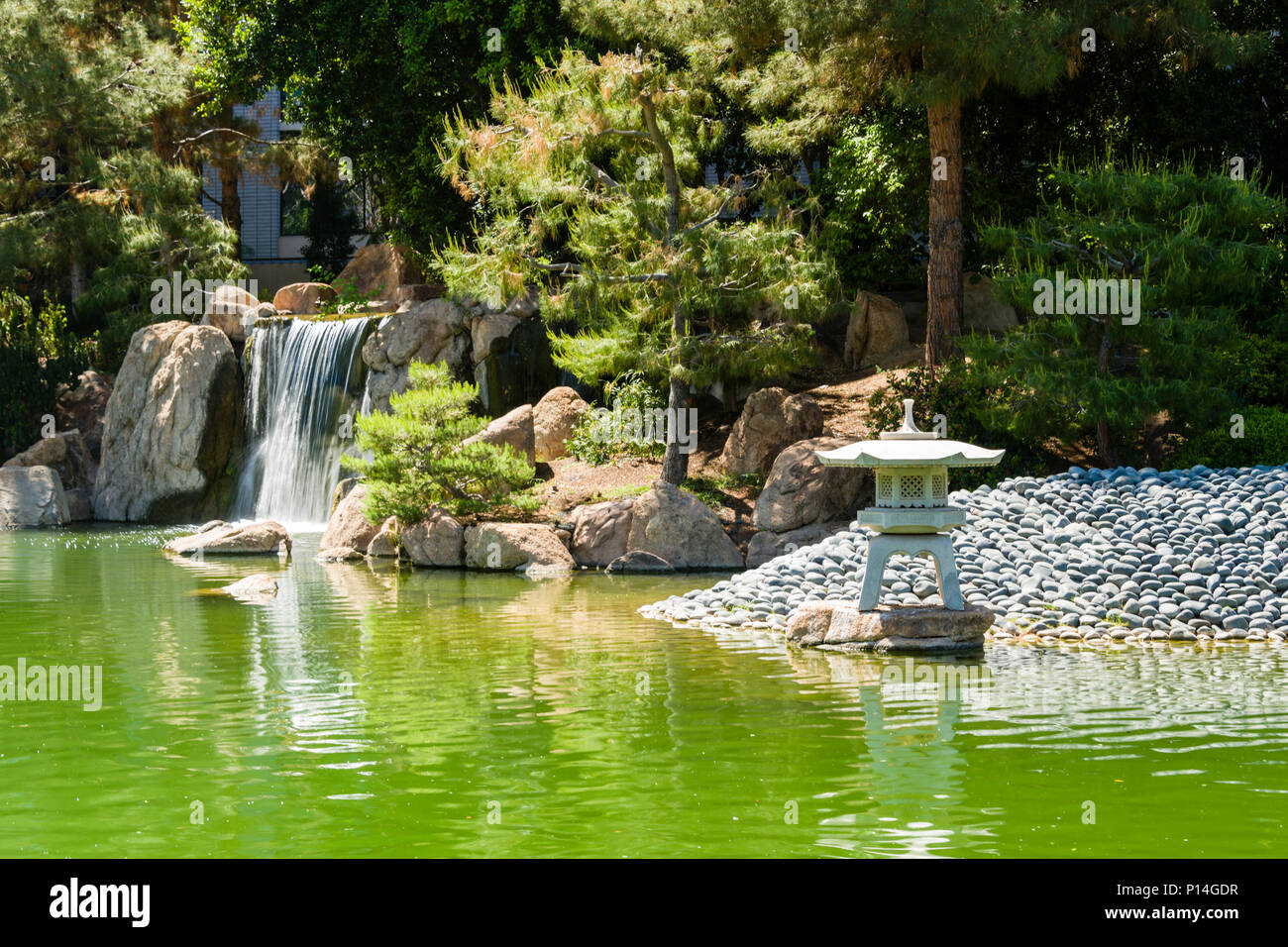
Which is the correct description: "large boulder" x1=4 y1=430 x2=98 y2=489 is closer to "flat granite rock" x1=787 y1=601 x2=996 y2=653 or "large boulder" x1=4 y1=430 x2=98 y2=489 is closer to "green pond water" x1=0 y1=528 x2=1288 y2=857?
"green pond water" x1=0 y1=528 x2=1288 y2=857

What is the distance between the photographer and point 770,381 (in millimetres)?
21922

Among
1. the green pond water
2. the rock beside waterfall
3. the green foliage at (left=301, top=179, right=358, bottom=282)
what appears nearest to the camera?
the green pond water

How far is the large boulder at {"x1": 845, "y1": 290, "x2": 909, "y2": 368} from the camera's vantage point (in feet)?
72.1

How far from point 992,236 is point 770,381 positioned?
5.41m

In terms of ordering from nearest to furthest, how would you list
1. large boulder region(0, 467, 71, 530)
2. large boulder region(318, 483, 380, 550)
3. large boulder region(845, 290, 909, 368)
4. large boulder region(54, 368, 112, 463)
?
large boulder region(318, 483, 380, 550), large boulder region(845, 290, 909, 368), large boulder region(0, 467, 71, 530), large boulder region(54, 368, 112, 463)

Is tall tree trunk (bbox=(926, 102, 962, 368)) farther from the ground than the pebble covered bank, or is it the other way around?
tall tree trunk (bbox=(926, 102, 962, 368))

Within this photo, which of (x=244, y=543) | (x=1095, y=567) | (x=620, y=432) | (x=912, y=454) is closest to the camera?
(x=912, y=454)

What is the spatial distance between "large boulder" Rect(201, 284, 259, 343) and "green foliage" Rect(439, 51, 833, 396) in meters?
8.68

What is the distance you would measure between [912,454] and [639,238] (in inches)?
346

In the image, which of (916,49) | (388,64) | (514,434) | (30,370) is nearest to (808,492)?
(514,434)

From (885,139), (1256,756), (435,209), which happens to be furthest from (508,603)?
(435,209)

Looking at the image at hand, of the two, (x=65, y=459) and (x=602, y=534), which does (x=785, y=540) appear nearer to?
(x=602, y=534)

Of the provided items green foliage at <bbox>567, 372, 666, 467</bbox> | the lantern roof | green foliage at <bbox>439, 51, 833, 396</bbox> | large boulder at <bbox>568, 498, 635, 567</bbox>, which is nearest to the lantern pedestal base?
the lantern roof

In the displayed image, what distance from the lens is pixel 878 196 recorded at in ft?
70.6
